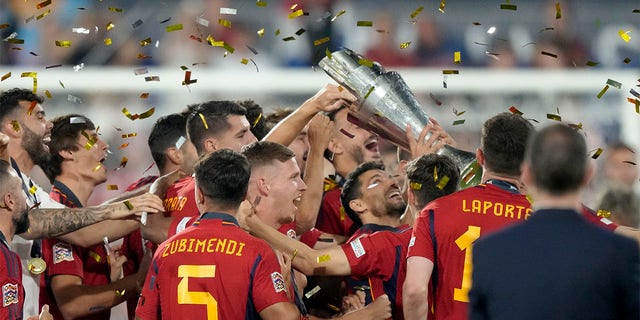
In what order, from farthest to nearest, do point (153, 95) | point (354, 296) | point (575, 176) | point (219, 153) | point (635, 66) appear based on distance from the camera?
point (635, 66) < point (153, 95) < point (354, 296) < point (219, 153) < point (575, 176)

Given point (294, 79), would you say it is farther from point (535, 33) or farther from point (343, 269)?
point (343, 269)

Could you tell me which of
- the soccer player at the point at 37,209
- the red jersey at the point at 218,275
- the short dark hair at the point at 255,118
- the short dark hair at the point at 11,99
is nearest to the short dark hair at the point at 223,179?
the red jersey at the point at 218,275

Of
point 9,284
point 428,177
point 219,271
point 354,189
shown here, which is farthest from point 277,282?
point 354,189

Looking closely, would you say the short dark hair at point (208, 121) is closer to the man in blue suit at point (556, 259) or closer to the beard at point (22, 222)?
the beard at point (22, 222)

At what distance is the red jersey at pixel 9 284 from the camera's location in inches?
203

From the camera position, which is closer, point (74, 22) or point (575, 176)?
point (575, 176)

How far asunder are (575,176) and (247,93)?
25.6 ft

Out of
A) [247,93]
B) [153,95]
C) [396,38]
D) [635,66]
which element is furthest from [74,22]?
[635,66]

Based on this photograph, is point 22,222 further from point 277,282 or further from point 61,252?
point 277,282

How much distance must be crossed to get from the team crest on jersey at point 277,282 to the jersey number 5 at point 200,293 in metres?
0.25

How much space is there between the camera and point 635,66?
465 inches

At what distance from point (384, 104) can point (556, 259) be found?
8.89ft

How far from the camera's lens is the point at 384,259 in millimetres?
5648

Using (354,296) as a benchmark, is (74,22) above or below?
below
